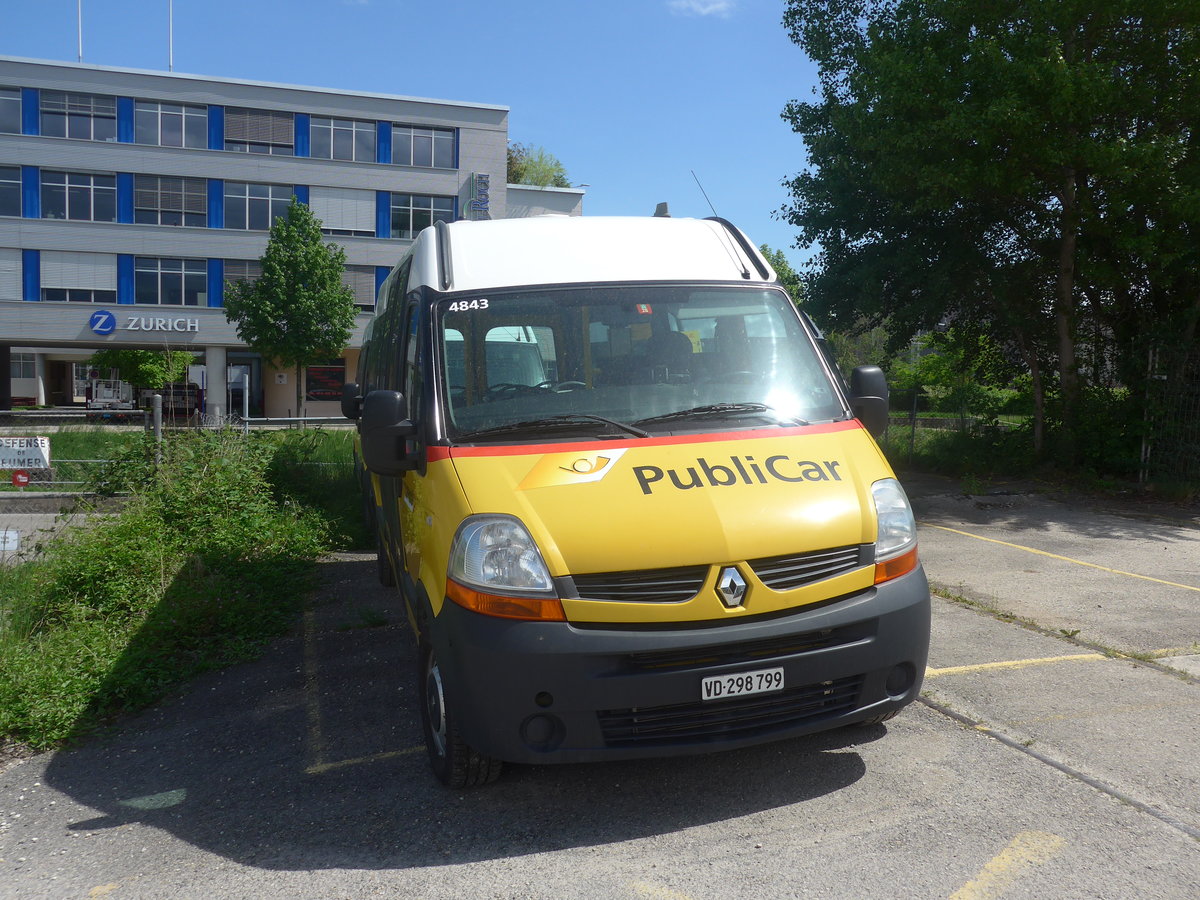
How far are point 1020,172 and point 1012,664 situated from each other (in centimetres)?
1019

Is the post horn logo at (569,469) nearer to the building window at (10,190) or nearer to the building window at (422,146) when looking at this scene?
the building window at (422,146)

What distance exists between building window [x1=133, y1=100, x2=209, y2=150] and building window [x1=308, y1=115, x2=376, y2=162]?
14.7ft

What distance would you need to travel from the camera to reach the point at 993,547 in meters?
9.86

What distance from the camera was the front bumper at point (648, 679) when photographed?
141 inches

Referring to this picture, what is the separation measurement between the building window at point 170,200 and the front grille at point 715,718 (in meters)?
42.9

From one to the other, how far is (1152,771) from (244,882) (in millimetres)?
3752

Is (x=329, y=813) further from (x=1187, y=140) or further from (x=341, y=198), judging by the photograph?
(x=341, y=198)

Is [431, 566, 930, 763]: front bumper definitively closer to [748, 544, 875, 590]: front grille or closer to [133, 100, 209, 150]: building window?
[748, 544, 875, 590]: front grille

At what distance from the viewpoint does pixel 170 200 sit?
41.2 m

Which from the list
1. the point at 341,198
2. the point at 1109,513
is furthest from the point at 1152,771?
the point at 341,198

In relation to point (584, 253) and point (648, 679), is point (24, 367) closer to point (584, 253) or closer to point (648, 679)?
point (584, 253)

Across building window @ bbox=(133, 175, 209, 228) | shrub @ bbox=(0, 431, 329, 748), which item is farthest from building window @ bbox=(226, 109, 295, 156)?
shrub @ bbox=(0, 431, 329, 748)

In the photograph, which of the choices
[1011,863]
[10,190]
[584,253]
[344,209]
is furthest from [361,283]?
[1011,863]

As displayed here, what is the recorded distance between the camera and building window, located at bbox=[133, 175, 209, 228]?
134ft
